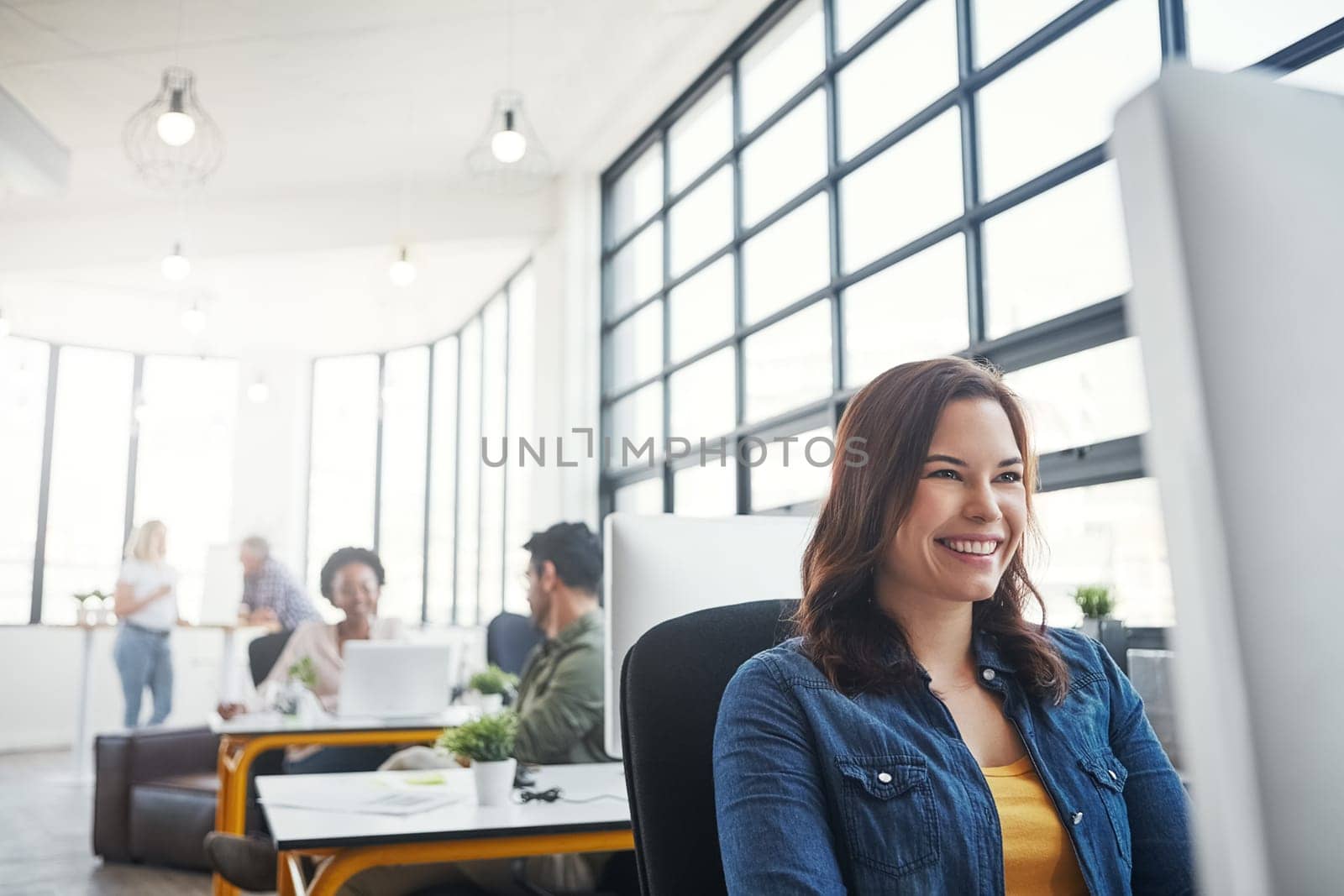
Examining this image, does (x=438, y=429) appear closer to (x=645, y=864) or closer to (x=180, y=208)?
(x=180, y=208)

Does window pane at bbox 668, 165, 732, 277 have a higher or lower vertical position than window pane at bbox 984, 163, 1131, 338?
higher

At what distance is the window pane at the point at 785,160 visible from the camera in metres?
4.67

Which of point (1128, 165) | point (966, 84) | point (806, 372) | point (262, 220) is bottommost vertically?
point (1128, 165)

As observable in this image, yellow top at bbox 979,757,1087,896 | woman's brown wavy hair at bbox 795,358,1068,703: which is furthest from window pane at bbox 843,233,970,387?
yellow top at bbox 979,757,1087,896

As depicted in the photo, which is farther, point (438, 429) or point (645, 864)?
point (438, 429)

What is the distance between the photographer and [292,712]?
12.2 ft

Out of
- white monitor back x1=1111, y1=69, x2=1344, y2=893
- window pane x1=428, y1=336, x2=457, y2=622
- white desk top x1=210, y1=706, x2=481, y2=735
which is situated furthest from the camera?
window pane x1=428, y1=336, x2=457, y2=622

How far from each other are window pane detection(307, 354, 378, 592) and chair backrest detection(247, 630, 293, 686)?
5355 mm

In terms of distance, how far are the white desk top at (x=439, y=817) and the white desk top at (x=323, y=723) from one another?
42.9 inches

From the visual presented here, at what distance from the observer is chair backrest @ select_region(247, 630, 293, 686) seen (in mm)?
→ 4602

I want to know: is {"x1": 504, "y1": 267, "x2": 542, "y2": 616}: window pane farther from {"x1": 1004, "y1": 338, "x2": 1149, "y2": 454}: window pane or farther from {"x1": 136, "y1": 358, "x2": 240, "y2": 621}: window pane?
{"x1": 1004, "y1": 338, "x2": 1149, "y2": 454}: window pane

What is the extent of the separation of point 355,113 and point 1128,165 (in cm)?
612

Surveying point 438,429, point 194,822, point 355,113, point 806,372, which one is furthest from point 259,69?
point 438,429

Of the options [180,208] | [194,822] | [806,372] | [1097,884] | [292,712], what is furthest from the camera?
[180,208]
